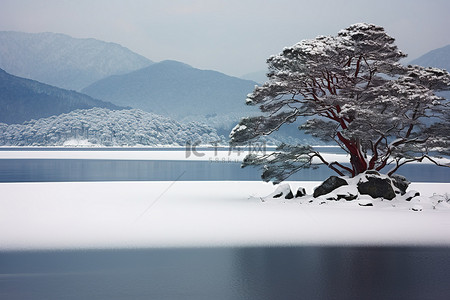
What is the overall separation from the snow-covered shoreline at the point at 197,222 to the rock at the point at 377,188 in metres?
0.57

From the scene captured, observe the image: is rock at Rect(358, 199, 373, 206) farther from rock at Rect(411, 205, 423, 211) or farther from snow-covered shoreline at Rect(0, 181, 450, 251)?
rock at Rect(411, 205, 423, 211)

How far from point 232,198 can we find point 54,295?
42.2ft

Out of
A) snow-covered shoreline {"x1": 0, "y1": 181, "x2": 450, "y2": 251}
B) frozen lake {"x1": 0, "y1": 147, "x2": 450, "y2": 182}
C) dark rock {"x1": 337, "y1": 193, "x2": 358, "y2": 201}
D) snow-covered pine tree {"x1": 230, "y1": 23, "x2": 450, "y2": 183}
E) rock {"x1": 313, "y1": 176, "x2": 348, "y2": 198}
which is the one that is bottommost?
frozen lake {"x1": 0, "y1": 147, "x2": 450, "y2": 182}

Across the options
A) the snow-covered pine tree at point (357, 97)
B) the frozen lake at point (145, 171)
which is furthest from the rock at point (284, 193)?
the frozen lake at point (145, 171)

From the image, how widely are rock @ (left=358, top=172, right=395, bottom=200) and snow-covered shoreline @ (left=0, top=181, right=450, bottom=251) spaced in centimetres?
57

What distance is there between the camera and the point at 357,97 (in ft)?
58.9

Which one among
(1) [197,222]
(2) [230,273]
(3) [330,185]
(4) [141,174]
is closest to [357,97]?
(3) [330,185]

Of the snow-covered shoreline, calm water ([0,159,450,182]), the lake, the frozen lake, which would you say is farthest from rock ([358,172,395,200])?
calm water ([0,159,450,182])

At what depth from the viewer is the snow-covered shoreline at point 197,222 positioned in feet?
33.6

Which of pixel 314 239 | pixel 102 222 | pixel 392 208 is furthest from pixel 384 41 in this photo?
pixel 102 222

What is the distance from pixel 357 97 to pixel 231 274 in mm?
11939

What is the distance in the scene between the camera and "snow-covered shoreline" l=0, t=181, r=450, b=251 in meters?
10.2

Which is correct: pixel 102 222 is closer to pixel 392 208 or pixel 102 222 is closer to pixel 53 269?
pixel 53 269

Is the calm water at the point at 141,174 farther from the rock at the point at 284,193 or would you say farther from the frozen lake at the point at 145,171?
the rock at the point at 284,193
